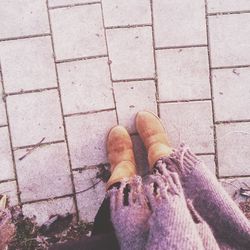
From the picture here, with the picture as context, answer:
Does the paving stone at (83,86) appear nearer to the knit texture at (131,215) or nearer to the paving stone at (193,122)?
the paving stone at (193,122)

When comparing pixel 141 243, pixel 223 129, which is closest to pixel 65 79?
pixel 223 129

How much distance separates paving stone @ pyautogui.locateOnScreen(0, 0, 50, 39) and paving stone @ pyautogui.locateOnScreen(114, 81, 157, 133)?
60 centimetres

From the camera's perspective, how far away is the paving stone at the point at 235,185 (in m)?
2.84

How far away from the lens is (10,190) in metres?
2.81

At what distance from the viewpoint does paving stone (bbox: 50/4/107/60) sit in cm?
282

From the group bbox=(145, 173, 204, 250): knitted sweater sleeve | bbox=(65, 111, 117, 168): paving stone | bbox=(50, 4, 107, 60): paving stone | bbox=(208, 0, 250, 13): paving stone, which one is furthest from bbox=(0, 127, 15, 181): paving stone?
bbox=(208, 0, 250, 13): paving stone

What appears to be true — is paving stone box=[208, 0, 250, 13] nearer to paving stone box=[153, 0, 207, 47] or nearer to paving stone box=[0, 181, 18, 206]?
paving stone box=[153, 0, 207, 47]

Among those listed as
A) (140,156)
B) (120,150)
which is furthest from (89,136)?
(140,156)

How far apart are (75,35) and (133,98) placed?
0.53 metres

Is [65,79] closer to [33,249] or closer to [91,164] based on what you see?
[91,164]

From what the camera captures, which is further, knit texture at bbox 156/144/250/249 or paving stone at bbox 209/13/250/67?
paving stone at bbox 209/13/250/67

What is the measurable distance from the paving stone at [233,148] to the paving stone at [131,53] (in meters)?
0.59

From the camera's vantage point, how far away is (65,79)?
2.82m

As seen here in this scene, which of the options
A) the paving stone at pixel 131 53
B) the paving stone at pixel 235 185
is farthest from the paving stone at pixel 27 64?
the paving stone at pixel 235 185
